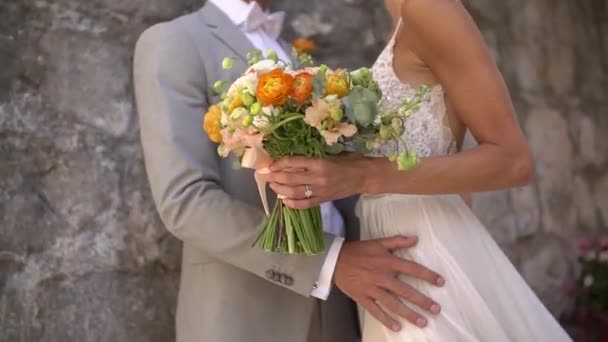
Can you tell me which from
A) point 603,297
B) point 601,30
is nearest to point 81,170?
point 603,297

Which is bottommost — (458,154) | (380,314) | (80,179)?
(80,179)

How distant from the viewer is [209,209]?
166 centimetres

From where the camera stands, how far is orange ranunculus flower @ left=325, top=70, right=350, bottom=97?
1.38 m

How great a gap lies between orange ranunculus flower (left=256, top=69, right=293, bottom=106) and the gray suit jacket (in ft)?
1.25

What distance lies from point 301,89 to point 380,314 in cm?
51

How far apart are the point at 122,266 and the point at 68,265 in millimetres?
145

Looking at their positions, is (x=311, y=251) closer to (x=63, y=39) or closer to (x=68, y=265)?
(x=68, y=265)

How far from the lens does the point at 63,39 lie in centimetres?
208

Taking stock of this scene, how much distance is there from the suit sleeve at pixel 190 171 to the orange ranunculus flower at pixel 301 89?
38 centimetres

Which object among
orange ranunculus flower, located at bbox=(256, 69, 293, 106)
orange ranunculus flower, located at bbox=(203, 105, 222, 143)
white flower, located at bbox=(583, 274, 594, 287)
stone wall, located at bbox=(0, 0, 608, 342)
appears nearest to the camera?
orange ranunculus flower, located at bbox=(256, 69, 293, 106)

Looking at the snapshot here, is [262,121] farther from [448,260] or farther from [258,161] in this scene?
[448,260]

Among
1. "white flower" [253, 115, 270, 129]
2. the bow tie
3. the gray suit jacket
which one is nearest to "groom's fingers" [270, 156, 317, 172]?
"white flower" [253, 115, 270, 129]

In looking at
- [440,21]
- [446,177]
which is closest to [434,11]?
[440,21]

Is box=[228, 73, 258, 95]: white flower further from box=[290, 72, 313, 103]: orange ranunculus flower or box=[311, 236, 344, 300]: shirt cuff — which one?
box=[311, 236, 344, 300]: shirt cuff
